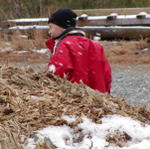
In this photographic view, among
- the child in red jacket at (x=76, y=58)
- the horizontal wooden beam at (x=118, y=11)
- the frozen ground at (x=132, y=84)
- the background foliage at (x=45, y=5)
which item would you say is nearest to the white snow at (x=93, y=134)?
the child in red jacket at (x=76, y=58)

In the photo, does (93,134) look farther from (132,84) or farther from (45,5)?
(45,5)

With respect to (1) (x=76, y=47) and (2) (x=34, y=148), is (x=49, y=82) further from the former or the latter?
(1) (x=76, y=47)

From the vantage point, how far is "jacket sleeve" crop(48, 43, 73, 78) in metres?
3.76

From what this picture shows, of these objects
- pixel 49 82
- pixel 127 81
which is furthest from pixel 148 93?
pixel 49 82

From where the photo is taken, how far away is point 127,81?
31.1 ft

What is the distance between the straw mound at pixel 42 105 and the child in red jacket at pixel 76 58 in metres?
0.94

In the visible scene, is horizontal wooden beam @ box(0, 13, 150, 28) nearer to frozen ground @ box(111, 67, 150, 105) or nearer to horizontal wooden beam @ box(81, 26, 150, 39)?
horizontal wooden beam @ box(81, 26, 150, 39)

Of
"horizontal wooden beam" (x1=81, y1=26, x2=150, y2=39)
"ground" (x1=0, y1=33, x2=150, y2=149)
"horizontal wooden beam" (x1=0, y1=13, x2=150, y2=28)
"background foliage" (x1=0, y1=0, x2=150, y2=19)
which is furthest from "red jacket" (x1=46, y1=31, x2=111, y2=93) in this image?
"background foliage" (x1=0, y1=0, x2=150, y2=19)

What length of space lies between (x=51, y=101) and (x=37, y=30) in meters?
12.9

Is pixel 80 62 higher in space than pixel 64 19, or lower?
lower

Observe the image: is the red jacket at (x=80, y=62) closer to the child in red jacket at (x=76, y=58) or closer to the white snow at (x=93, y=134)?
the child in red jacket at (x=76, y=58)

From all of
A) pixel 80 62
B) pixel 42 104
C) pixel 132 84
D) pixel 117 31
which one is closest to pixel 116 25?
pixel 117 31

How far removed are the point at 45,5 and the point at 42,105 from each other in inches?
712

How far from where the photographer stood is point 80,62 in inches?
155
